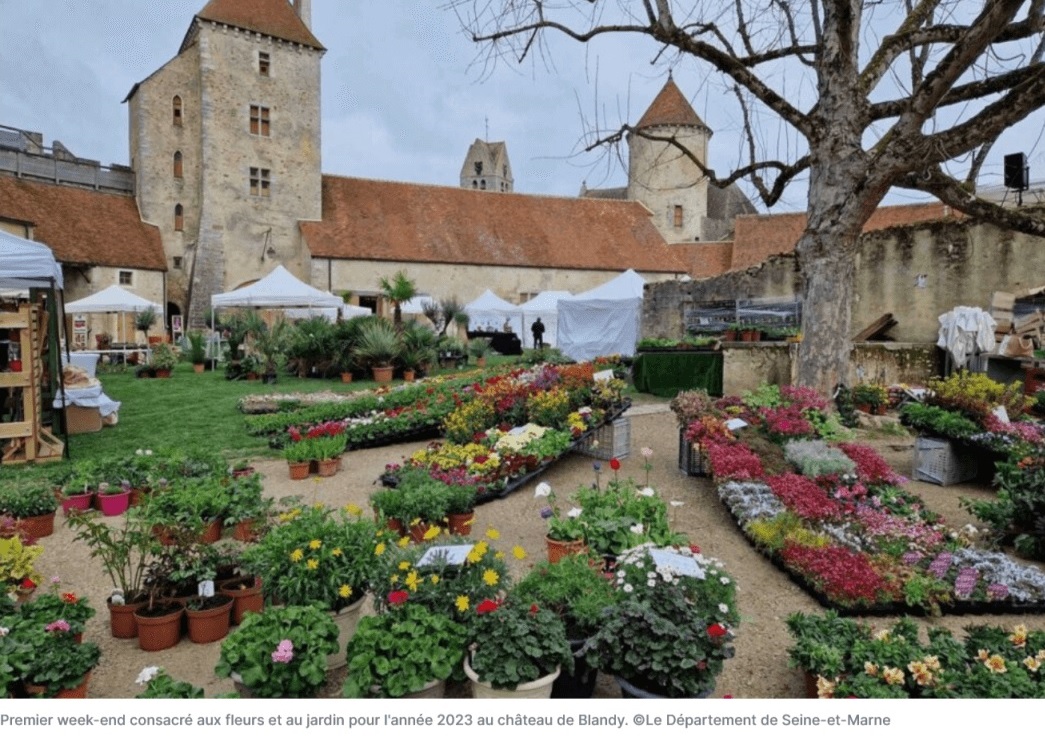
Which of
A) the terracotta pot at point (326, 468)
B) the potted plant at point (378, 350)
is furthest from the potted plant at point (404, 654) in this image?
the potted plant at point (378, 350)

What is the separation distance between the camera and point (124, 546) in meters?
4.20

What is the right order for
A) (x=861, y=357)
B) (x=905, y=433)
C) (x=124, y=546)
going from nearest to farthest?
(x=124, y=546) < (x=905, y=433) < (x=861, y=357)

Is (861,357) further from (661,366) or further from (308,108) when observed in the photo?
(308,108)

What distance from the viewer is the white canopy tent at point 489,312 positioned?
30156 mm

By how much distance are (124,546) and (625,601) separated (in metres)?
3.04

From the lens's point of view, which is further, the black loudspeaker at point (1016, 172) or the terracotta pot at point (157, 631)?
the black loudspeaker at point (1016, 172)

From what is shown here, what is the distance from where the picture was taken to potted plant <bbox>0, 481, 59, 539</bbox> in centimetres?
584

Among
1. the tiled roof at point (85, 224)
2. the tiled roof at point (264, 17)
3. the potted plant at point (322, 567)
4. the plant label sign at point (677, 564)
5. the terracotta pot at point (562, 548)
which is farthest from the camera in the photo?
the tiled roof at point (264, 17)

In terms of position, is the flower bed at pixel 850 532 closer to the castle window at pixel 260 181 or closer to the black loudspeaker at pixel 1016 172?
the black loudspeaker at pixel 1016 172

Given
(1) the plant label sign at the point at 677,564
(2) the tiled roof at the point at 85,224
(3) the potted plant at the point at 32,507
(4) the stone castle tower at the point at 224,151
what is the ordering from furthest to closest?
(4) the stone castle tower at the point at 224,151 → (2) the tiled roof at the point at 85,224 → (3) the potted plant at the point at 32,507 → (1) the plant label sign at the point at 677,564

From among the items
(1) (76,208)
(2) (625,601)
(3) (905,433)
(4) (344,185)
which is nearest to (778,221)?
(4) (344,185)

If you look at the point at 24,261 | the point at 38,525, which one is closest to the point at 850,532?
the point at 38,525

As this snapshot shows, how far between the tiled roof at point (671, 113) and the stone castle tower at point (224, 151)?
2153cm

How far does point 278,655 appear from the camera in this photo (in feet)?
9.44
